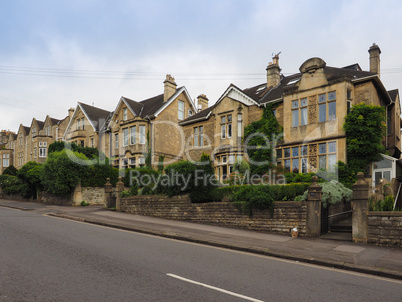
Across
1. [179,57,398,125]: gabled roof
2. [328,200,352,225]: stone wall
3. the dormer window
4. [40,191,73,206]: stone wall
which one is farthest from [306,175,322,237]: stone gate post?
the dormer window

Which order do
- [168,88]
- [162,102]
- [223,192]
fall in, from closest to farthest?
[223,192] < [162,102] < [168,88]

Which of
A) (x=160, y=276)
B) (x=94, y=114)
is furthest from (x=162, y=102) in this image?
(x=160, y=276)

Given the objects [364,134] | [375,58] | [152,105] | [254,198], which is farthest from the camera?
[152,105]

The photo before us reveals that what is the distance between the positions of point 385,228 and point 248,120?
15.0 metres

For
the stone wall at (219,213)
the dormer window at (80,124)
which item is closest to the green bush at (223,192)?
the stone wall at (219,213)

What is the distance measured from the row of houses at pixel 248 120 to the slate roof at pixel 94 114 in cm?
12

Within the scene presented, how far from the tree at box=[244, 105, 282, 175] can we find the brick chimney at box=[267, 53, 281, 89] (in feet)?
14.5

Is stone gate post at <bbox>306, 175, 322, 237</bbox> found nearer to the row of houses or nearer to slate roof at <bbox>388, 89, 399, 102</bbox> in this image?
the row of houses

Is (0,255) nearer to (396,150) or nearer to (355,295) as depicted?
(355,295)

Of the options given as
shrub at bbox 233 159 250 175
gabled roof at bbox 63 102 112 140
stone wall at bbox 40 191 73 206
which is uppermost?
gabled roof at bbox 63 102 112 140

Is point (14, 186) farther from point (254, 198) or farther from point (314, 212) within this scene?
point (314, 212)

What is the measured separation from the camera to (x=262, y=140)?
77.7ft

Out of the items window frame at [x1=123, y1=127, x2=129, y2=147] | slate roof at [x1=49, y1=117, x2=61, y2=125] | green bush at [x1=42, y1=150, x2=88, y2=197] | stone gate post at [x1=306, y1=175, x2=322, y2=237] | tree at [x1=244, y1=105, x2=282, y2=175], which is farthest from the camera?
slate roof at [x1=49, y1=117, x2=61, y2=125]

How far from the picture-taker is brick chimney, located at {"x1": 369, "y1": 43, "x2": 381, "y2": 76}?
22312mm
